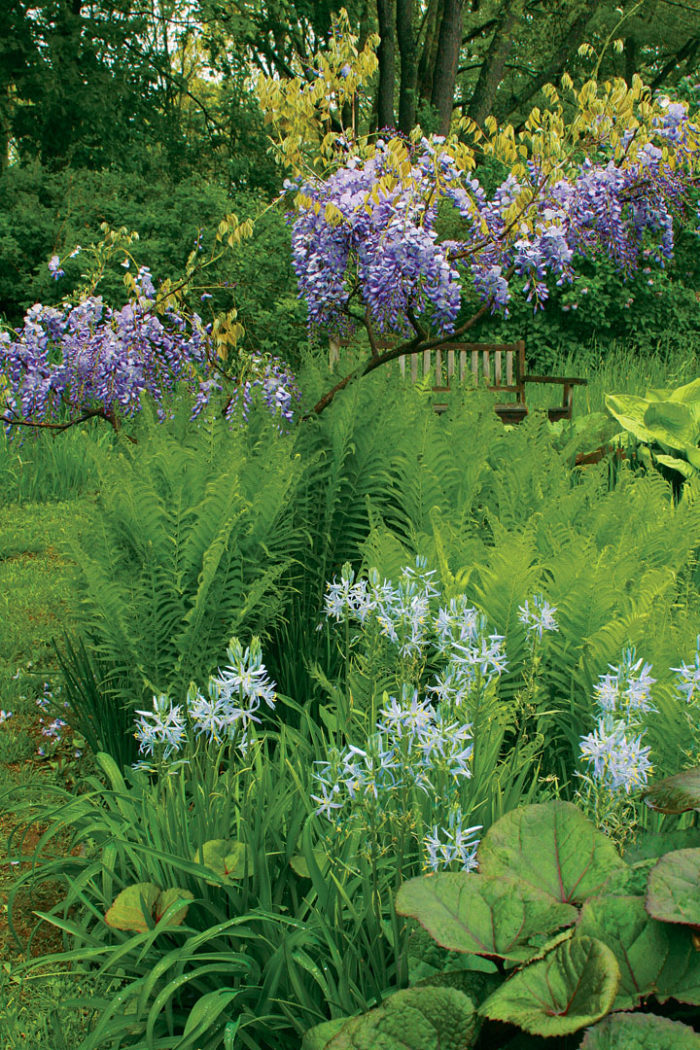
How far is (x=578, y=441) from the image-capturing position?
4.62 meters

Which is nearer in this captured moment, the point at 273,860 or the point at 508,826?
the point at 508,826

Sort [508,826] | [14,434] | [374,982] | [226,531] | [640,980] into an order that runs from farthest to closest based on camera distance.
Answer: [14,434] → [226,531] → [374,982] → [508,826] → [640,980]

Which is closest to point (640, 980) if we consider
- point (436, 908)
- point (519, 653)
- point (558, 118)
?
point (436, 908)

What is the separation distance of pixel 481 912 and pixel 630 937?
8.5 inches

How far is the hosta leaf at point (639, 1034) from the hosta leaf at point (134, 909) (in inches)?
42.6

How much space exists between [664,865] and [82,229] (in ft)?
34.1

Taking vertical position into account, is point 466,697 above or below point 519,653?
above

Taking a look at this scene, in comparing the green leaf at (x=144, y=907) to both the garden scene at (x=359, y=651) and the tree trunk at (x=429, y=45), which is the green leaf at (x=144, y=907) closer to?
the garden scene at (x=359, y=651)

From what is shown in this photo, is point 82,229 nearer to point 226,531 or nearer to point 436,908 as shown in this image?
point 226,531

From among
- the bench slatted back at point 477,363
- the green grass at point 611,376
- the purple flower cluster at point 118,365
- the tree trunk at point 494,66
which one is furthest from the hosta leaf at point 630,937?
the tree trunk at point 494,66

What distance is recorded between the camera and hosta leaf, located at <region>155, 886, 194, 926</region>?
1.81 meters

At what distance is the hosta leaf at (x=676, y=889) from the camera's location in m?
1.21

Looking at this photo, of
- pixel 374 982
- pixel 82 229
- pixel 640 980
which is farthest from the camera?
pixel 82 229

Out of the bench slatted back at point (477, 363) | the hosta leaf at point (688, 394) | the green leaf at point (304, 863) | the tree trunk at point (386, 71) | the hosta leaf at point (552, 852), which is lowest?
the green leaf at point (304, 863)
